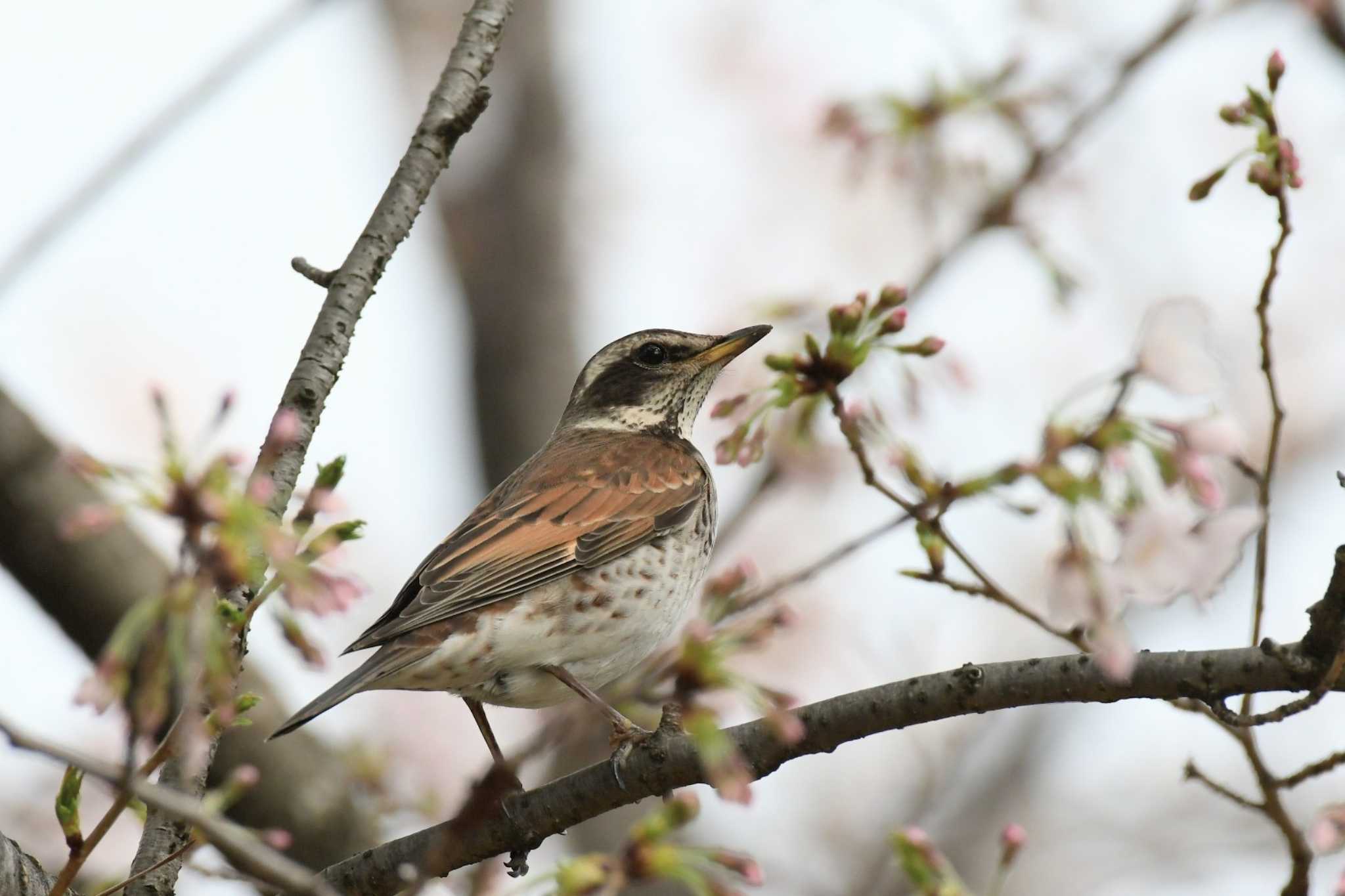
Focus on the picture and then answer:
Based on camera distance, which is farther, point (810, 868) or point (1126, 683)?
point (810, 868)

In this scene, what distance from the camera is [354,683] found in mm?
5414

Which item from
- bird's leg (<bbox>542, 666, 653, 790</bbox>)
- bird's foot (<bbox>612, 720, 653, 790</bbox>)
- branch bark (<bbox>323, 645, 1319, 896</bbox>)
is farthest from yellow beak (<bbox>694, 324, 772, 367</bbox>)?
branch bark (<bbox>323, 645, 1319, 896</bbox>)

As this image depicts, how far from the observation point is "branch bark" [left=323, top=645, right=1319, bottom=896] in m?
3.72

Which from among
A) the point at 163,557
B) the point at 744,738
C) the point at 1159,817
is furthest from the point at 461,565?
the point at 1159,817

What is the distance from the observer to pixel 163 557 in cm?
662

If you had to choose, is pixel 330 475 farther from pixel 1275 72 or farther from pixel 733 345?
pixel 733 345

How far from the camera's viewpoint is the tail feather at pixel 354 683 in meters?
4.87

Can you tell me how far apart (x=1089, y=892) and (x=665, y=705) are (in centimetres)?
883

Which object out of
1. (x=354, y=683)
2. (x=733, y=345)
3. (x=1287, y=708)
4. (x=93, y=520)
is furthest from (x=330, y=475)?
(x=733, y=345)

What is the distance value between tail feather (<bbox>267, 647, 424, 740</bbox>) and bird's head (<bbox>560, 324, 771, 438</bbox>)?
115 inches

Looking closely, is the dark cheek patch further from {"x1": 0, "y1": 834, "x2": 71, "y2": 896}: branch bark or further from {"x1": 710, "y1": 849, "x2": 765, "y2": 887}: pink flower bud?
{"x1": 710, "y1": 849, "x2": 765, "y2": 887}: pink flower bud

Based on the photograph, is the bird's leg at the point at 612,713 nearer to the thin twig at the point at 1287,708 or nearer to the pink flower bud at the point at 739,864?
the pink flower bud at the point at 739,864

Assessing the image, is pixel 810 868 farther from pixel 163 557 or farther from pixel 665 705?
pixel 665 705

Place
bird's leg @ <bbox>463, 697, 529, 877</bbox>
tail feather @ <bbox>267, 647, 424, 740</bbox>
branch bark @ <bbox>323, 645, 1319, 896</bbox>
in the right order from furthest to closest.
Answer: bird's leg @ <bbox>463, 697, 529, 877</bbox>
tail feather @ <bbox>267, 647, 424, 740</bbox>
branch bark @ <bbox>323, 645, 1319, 896</bbox>
